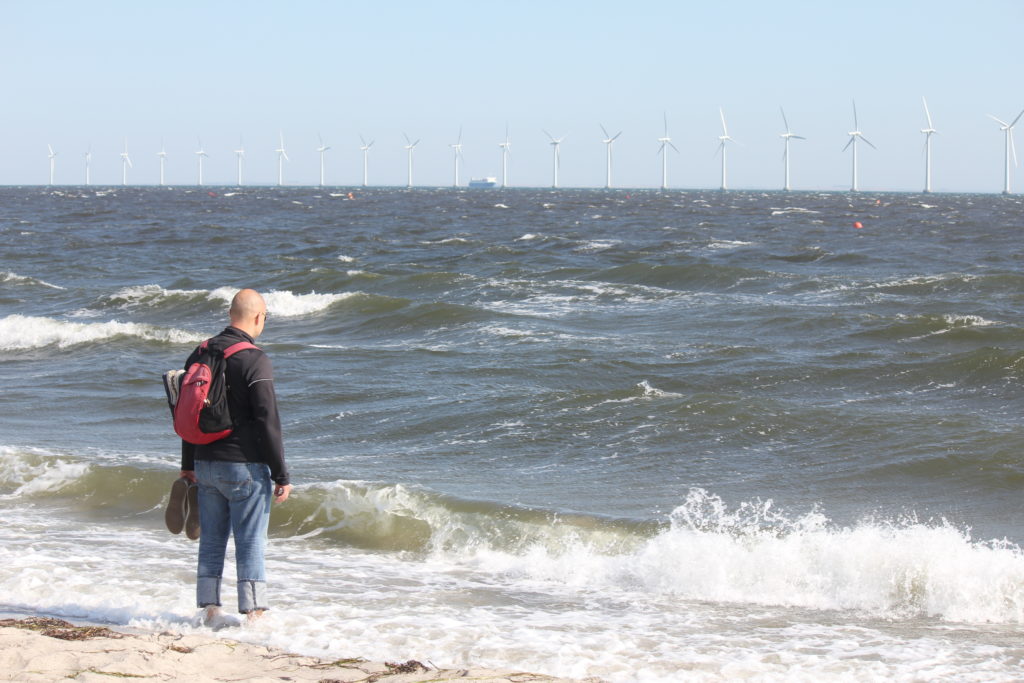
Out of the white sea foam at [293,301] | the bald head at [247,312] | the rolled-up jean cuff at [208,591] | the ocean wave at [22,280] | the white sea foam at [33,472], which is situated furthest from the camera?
the ocean wave at [22,280]

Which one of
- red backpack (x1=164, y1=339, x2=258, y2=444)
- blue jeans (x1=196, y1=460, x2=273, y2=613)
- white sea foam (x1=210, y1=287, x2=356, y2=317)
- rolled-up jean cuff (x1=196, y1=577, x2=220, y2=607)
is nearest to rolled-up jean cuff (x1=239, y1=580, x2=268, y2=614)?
blue jeans (x1=196, y1=460, x2=273, y2=613)

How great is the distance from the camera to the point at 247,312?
18.6ft

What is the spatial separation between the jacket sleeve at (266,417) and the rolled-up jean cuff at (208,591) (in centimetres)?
85

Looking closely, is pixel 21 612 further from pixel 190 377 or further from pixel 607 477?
pixel 607 477

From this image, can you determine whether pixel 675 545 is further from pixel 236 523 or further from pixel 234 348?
pixel 234 348

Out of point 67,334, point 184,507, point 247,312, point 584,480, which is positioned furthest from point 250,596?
point 67,334

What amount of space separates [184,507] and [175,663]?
964mm

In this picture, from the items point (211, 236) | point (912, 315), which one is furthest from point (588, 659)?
point (211, 236)

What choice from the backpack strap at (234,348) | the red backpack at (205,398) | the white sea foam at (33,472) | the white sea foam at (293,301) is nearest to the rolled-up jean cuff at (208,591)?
the red backpack at (205,398)

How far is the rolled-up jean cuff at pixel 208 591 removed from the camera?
237 inches

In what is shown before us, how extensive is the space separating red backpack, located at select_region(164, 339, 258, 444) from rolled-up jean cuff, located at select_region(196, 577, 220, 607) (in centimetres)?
91

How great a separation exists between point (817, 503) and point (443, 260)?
29.1 meters

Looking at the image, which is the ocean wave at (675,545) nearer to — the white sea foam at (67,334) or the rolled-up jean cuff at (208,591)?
the rolled-up jean cuff at (208,591)

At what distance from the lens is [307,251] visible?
41938 millimetres
